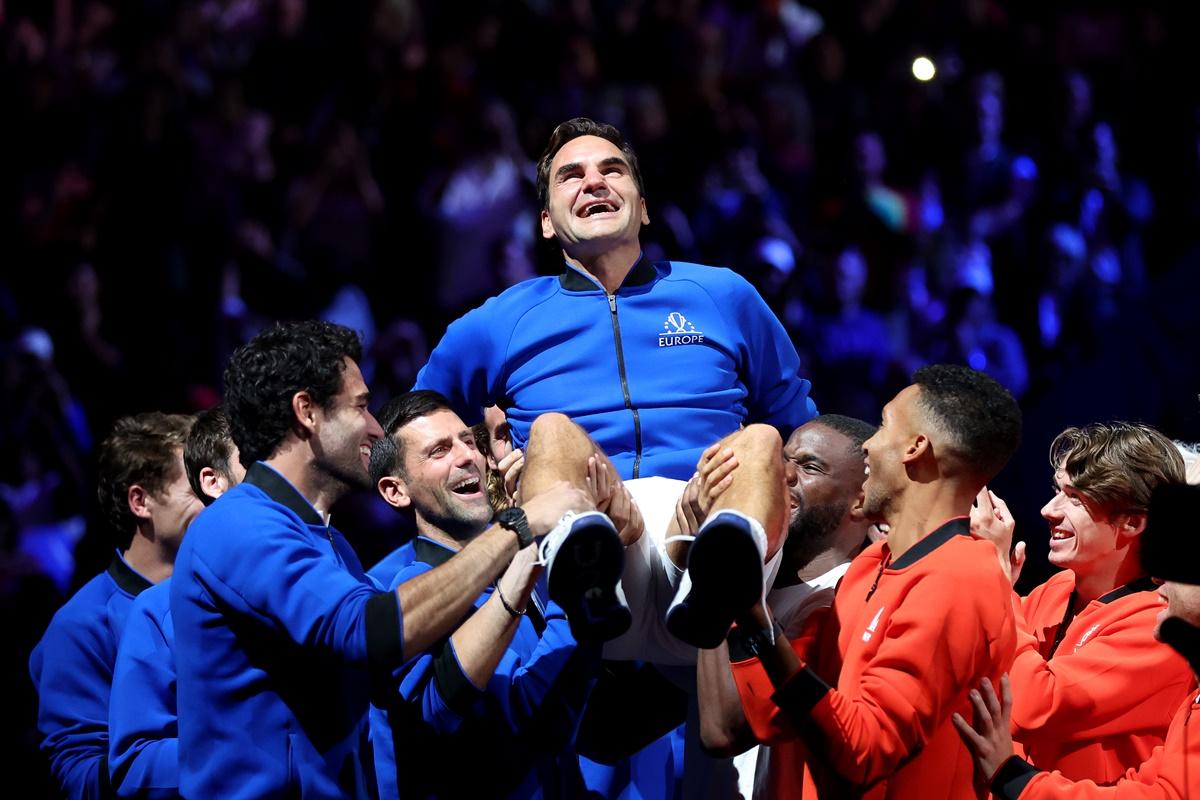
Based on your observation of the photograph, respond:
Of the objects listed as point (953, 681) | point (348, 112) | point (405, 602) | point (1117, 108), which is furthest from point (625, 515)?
point (1117, 108)

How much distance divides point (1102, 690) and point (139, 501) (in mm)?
2827

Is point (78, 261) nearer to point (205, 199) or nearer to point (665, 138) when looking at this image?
point (205, 199)

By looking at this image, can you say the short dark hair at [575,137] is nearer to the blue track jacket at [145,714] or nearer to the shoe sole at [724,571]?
the shoe sole at [724,571]

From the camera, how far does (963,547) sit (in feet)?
10.4

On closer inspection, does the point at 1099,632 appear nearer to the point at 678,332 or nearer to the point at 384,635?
the point at 678,332

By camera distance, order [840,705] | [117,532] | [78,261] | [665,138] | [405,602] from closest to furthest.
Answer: [840,705] < [405,602] < [117,532] < [78,261] < [665,138]

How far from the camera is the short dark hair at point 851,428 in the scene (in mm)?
3879

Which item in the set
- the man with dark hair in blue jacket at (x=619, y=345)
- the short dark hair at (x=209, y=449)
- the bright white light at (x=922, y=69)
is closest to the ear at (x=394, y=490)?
the man with dark hair in blue jacket at (x=619, y=345)

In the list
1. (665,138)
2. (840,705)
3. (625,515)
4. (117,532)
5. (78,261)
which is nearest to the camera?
(840,705)

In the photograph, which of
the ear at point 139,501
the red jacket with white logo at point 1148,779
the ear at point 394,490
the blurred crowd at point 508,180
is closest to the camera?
the red jacket with white logo at point 1148,779

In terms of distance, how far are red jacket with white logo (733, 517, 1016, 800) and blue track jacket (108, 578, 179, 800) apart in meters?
1.48

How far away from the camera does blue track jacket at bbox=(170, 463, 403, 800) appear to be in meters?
3.20

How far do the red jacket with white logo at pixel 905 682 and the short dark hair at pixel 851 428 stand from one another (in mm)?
617

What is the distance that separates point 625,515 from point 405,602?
1.83 ft
